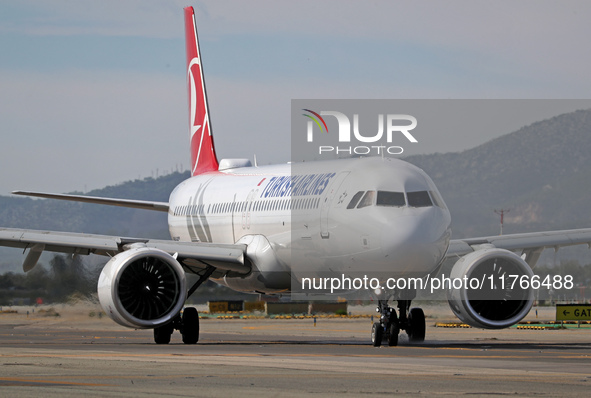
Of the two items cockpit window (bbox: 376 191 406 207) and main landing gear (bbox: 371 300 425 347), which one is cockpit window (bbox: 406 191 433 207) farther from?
main landing gear (bbox: 371 300 425 347)

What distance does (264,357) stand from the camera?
62.2 ft

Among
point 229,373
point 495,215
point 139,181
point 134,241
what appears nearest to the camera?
point 229,373

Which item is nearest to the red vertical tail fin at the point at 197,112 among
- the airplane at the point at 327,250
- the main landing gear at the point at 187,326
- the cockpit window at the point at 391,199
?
the airplane at the point at 327,250

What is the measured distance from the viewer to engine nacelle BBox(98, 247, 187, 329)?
78.3ft

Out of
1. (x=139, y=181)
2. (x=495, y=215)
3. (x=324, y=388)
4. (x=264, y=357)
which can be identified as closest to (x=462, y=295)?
(x=264, y=357)

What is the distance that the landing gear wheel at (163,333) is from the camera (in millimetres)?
25469

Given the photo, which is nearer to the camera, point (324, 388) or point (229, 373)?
point (324, 388)

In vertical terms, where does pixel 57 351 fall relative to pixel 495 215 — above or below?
below

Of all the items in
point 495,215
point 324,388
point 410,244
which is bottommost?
point 324,388

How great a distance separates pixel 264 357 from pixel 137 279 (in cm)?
627

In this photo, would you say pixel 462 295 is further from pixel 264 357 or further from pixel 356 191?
pixel 264 357

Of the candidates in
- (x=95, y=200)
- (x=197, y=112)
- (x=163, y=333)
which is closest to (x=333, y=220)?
(x=163, y=333)

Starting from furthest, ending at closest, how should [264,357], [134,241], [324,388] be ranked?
[134,241]
[264,357]
[324,388]

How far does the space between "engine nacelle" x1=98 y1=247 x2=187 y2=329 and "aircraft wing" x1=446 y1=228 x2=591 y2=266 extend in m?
6.35
